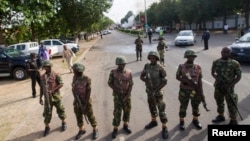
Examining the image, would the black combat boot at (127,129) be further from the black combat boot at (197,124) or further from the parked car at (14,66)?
the parked car at (14,66)

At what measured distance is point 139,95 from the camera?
1016cm

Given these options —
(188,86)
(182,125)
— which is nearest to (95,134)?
(182,125)

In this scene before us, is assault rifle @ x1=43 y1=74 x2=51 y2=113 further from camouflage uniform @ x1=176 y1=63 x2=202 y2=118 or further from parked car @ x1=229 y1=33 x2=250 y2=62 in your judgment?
Answer: parked car @ x1=229 y1=33 x2=250 y2=62

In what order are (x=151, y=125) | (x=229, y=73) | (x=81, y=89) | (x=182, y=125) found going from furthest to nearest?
1. (x=151, y=125)
2. (x=182, y=125)
3. (x=229, y=73)
4. (x=81, y=89)

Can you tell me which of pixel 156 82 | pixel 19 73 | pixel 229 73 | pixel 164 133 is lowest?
pixel 164 133

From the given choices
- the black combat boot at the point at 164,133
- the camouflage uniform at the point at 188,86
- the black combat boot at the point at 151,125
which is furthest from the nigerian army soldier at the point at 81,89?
the camouflage uniform at the point at 188,86

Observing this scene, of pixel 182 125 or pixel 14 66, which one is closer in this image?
pixel 182 125

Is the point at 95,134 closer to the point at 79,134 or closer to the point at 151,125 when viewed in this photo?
the point at 79,134

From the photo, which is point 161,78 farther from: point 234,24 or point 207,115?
point 234,24

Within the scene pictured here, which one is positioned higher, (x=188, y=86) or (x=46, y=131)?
(x=188, y=86)

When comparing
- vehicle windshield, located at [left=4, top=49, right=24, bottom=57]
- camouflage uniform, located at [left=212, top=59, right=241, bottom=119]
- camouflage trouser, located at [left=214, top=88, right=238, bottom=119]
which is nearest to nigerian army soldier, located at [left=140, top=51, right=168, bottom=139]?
camouflage uniform, located at [left=212, top=59, right=241, bottom=119]

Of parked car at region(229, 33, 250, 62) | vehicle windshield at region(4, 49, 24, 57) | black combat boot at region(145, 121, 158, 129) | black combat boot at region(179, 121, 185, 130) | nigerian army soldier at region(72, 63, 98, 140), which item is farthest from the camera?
vehicle windshield at region(4, 49, 24, 57)

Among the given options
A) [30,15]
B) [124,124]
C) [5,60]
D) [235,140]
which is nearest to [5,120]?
[124,124]

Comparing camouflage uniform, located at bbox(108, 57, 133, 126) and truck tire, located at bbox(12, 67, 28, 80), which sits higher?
camouflage uniform, located at bbox(108, 57, 133, 126)
